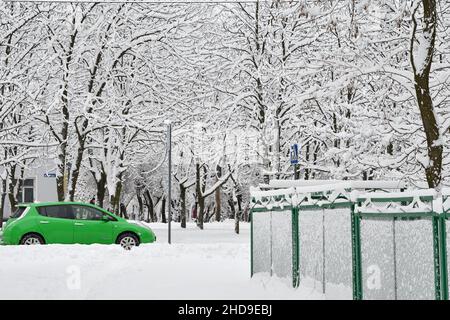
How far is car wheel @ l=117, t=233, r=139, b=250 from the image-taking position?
23345 millimetres

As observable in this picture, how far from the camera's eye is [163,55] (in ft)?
108

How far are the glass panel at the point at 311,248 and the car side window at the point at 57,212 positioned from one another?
39.7 ft

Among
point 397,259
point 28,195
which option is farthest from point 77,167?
point 28,195

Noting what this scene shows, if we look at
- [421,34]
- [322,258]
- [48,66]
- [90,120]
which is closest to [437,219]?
[322,258]

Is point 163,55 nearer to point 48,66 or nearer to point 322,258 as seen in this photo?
point 48,66

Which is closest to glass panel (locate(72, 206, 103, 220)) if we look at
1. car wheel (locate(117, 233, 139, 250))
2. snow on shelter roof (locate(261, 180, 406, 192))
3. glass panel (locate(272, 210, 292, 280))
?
car wheel (locate(117, 233, 139, 250))

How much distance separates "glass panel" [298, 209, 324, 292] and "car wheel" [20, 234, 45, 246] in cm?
1216

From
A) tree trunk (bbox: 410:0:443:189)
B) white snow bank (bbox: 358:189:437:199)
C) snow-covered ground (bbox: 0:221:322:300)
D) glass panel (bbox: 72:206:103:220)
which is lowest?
snow-covered ground (bbox: 0:221:322:300)

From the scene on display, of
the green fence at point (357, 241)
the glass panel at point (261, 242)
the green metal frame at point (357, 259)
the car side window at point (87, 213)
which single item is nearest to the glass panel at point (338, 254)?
the green fence at point (357, 241)

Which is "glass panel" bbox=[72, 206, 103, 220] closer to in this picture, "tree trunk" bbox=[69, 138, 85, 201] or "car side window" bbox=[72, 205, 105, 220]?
"car side window" bbox=[72, 205, 105, 220]

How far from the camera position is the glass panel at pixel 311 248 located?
1134 cm

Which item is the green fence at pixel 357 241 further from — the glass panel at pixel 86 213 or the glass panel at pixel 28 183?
the glass panel at pixel 28 183

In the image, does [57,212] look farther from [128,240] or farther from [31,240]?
[128,240]

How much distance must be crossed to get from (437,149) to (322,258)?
2.68m
